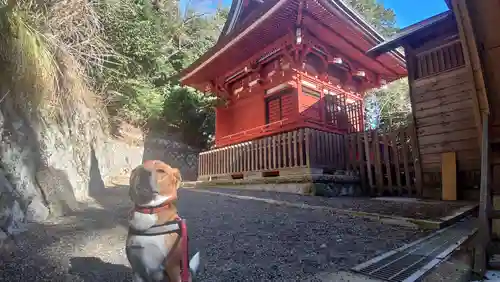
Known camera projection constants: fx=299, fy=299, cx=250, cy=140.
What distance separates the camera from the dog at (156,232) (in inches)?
68.0

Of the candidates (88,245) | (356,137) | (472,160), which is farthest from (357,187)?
(88,245)

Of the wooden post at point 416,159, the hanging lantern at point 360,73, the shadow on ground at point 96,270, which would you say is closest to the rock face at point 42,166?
the shadow on ground at point 96,270

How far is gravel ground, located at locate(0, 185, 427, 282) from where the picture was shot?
2.45 m

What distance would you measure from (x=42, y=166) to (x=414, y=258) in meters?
4.89

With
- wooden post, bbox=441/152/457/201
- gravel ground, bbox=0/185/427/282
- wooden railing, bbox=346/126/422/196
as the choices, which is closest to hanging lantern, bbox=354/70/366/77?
wooden railing, bbox=346/126/422/196

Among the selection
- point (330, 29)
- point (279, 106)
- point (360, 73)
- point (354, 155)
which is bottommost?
point (354, 155)

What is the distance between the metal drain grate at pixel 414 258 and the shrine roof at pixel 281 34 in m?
6.10

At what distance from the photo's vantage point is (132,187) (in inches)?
74.6

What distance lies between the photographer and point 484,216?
2750mm

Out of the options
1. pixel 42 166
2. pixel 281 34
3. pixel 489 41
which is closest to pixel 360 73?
pixel 281 34

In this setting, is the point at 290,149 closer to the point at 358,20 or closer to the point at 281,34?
the point at 281,34

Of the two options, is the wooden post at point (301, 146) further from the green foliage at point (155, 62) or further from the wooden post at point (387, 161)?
the green foliage at point (155, 62)

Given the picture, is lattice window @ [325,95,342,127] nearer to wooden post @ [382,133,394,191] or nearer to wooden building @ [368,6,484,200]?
wooden post @ [382,133,394,191]

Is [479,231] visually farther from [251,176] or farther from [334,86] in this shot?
[334,86]
